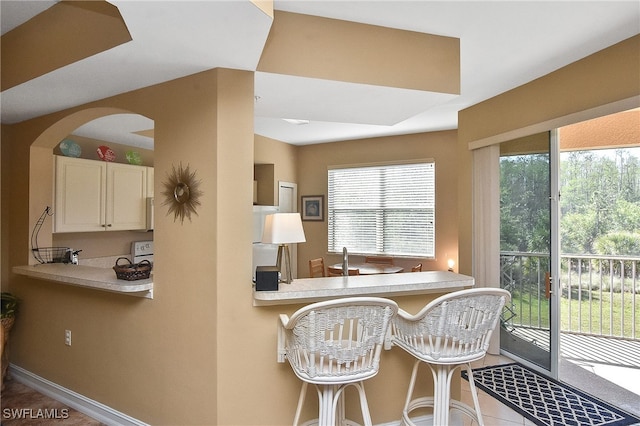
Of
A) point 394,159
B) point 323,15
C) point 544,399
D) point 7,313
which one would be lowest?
point 544,399

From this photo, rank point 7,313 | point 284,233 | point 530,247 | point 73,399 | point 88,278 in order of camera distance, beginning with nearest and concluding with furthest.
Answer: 1. point 284,233
2. point 88,278
3. point 73,399
4. point 7,313
5. point 530,247

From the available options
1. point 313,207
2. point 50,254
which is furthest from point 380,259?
point 50,254

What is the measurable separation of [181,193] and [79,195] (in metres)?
2.15

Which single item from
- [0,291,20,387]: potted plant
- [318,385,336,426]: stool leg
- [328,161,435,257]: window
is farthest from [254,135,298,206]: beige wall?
[318,385,336,426]: stool leg

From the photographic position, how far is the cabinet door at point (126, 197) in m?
4.02

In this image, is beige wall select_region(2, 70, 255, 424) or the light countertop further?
the light countertop

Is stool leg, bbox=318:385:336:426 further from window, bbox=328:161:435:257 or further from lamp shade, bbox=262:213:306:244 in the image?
window, bbox=328:161:435:257

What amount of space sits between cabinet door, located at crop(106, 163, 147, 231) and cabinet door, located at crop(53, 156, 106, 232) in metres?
0.09

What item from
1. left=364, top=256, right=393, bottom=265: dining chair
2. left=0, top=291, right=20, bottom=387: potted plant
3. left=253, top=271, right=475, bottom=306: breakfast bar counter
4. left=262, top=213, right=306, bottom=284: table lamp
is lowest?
left=0, top=291, right=20, bottom=387: potted plant

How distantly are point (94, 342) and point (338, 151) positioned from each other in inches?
165

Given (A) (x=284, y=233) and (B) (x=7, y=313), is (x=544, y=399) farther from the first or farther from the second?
(B) (x=7, y=313)

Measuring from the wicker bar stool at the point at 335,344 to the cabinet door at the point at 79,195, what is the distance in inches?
119

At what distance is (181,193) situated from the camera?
228cm

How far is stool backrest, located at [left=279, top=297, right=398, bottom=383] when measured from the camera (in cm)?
174
